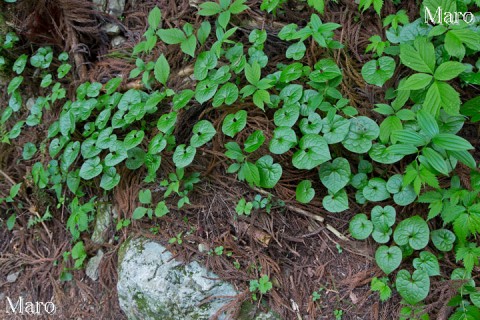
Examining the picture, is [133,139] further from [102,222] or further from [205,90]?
[102,222]

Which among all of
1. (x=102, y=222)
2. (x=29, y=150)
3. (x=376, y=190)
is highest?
(x=376, y=190)

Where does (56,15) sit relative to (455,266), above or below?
above

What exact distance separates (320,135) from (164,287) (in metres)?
1.21

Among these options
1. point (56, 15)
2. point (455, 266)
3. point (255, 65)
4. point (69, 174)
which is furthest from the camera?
point (56, 15)

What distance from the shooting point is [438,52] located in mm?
1943

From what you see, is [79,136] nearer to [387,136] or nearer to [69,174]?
[69,174]

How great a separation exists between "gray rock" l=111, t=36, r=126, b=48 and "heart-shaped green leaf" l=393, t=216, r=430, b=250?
2244mm

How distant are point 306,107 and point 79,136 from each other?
1.54 m

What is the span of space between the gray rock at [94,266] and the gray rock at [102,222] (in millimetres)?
86

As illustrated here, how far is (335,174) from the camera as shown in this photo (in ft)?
6.41

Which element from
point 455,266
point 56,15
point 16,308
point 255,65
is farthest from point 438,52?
point 16,308

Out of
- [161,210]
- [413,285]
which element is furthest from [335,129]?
[161,210]

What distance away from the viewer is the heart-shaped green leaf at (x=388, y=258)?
1.80 m

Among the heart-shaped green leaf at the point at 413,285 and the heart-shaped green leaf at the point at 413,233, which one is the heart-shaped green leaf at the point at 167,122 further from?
the heart-shaped green leaf at the point at 413,285
